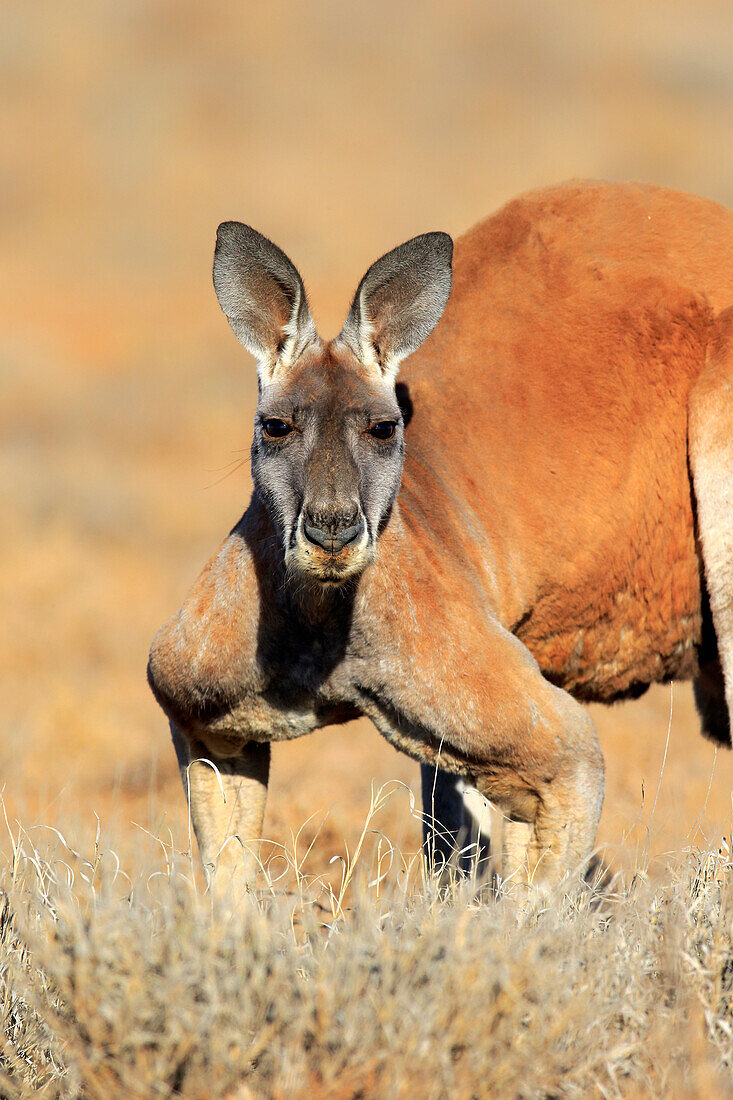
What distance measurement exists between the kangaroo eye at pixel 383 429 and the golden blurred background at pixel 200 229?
0.62m

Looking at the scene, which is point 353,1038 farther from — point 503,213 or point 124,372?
point 124,372

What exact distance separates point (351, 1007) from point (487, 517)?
6.92 ft

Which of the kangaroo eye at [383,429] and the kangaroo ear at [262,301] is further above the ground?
the kangaroo ear at [262,301]

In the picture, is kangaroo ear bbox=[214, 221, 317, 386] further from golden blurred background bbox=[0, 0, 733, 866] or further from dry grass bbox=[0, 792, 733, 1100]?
dry grass bbox=[0, 792, 733, 1100]

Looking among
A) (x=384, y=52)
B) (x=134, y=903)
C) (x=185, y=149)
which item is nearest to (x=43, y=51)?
(x=185, y=149)

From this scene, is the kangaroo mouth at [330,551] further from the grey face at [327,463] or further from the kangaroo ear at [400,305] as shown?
the kangaroo ear at [400,305]

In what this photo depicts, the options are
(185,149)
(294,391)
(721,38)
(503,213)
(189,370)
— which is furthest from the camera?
(721,38)

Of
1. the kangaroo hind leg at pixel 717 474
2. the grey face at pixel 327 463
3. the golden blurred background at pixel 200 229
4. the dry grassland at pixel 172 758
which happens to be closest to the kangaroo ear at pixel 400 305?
the grey face at pixel 327 463

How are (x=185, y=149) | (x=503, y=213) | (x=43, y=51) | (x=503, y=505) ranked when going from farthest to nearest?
1. (x=43, y=51)
2. (x=185, y=149)
3. (x=503, y=213)
4. (x=503, y=505)

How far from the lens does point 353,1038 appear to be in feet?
7.64

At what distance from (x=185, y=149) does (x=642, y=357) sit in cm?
3008

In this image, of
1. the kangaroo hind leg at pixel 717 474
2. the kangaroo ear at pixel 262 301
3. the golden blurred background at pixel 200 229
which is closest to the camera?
the kangaroo ear at pixel 262 301

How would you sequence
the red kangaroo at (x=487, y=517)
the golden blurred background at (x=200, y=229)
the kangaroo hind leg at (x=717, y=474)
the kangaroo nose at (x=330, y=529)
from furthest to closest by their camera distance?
the golden blurred background at (x=200, y=229) → the kangaroo hind leg at (x=717, y=474) → the red kangaroo at (x=487, y=517) → the kangaroo nose at (x=330, y=529)

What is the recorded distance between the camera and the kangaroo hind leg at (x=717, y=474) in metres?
4.28
